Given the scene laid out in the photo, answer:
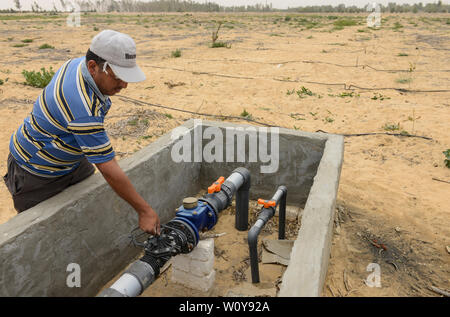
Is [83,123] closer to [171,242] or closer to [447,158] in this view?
[171,242]

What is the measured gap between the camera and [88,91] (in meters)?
1.99

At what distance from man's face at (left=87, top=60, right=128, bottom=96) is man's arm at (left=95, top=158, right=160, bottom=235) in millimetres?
451

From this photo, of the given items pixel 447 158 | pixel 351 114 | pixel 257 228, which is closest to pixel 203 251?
pixel 257 228

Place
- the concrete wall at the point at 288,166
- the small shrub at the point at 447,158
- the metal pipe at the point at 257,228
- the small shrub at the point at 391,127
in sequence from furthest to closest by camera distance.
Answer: the small shrub at the point at 391,127, the small shrub at the point at 447,158, the concrete wall at the point at 288,166, the metal pipe at the point at 257,228

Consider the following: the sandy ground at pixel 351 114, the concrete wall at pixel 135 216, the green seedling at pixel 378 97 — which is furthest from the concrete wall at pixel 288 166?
the green seedling at pixel 378 97

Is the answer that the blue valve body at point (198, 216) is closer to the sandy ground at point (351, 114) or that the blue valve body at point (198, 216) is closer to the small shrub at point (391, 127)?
the sandy ground at point (351, 114)

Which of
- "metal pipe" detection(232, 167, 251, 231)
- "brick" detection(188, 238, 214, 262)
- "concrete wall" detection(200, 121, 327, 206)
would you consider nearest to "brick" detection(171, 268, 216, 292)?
"brick" detection(188, 238, 214, 262)

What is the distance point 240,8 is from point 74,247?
93554 mm

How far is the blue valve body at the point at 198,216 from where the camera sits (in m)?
2.31

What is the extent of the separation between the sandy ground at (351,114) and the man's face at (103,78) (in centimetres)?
227

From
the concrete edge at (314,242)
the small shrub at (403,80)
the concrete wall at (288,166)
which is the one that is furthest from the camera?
the small shrub at (403,80)

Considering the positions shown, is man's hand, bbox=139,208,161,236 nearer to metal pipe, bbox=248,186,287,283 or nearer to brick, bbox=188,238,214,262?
brick, bbox=188,238,214,262

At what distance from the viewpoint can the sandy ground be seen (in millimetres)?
3195
